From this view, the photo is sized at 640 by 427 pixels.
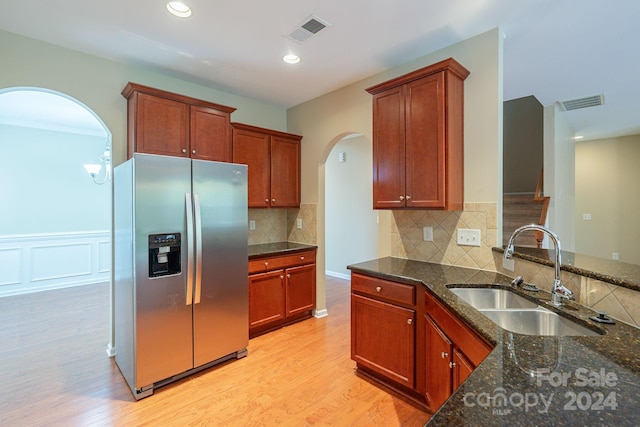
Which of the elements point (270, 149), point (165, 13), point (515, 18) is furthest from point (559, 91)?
point (165, 13)

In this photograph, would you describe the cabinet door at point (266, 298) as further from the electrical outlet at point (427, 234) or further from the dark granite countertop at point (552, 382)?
the dark granite countertop at point (552, 382)

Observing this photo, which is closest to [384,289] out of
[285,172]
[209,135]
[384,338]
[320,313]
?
[384,338]

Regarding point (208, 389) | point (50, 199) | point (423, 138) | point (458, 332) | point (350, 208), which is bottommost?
point (208, 389)

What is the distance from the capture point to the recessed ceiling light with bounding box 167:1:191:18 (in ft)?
6.75

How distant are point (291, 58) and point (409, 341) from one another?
2.63 m

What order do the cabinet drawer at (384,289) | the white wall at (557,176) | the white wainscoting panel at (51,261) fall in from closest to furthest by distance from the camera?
the cabinet drawer at (384,289) → the white wall at (557,176) → the white wainscoting panel at (51,261)

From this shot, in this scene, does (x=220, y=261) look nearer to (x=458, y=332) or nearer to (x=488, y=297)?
(x=458, y=332)

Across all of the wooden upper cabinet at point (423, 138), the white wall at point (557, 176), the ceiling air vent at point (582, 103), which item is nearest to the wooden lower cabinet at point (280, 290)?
the wooden upper cabinet at point (423, 138)

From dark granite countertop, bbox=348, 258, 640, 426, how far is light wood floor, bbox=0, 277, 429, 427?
1.27 meters

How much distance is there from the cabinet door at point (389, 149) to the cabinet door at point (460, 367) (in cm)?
127

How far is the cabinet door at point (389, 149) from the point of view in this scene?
8.34 ft

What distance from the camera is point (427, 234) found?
107 inches

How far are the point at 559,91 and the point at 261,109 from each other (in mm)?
3742

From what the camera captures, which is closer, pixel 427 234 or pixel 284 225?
pixel 427 234
